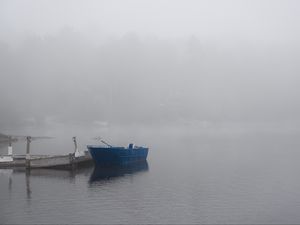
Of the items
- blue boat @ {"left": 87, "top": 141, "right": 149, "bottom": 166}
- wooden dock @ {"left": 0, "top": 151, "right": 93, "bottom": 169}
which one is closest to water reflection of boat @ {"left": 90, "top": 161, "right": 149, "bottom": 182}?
blue boat @ {"left": 87, "top": 141, "right": 149, "bottom": 166}

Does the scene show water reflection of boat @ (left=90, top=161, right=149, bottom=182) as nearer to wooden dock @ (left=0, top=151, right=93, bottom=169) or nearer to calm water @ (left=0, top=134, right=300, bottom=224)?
calm water @ (left=0, top=134, right=300, bottom=224)

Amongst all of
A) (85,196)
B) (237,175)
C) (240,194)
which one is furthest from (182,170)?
(85,196)

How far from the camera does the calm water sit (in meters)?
46.3

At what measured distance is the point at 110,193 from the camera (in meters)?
58.2

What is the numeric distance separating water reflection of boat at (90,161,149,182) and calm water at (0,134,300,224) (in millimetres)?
180

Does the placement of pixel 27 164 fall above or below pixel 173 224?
above

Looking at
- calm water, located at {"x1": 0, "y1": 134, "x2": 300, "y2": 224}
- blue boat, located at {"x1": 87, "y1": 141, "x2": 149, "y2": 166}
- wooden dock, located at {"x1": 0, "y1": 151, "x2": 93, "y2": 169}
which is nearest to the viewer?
calm water, located at {"x1": 0, "y1": 134, "x2": 300, "y2": 224}

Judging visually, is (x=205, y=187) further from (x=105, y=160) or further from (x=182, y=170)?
(x=105, y=160)

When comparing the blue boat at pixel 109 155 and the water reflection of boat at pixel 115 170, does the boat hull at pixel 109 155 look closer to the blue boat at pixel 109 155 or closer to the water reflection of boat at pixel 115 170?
the blue boat at pixel 109 155

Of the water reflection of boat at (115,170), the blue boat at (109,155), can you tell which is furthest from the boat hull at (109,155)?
the water reflection of boat at (115,170)

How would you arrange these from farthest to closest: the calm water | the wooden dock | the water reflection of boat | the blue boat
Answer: the blue boat → the wooden dock → the water reflection of boat → the calm water

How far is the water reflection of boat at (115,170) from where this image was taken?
71.8 metres

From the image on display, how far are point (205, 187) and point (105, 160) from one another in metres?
25.9

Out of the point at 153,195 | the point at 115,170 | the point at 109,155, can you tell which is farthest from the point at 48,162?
the point at 153,195
